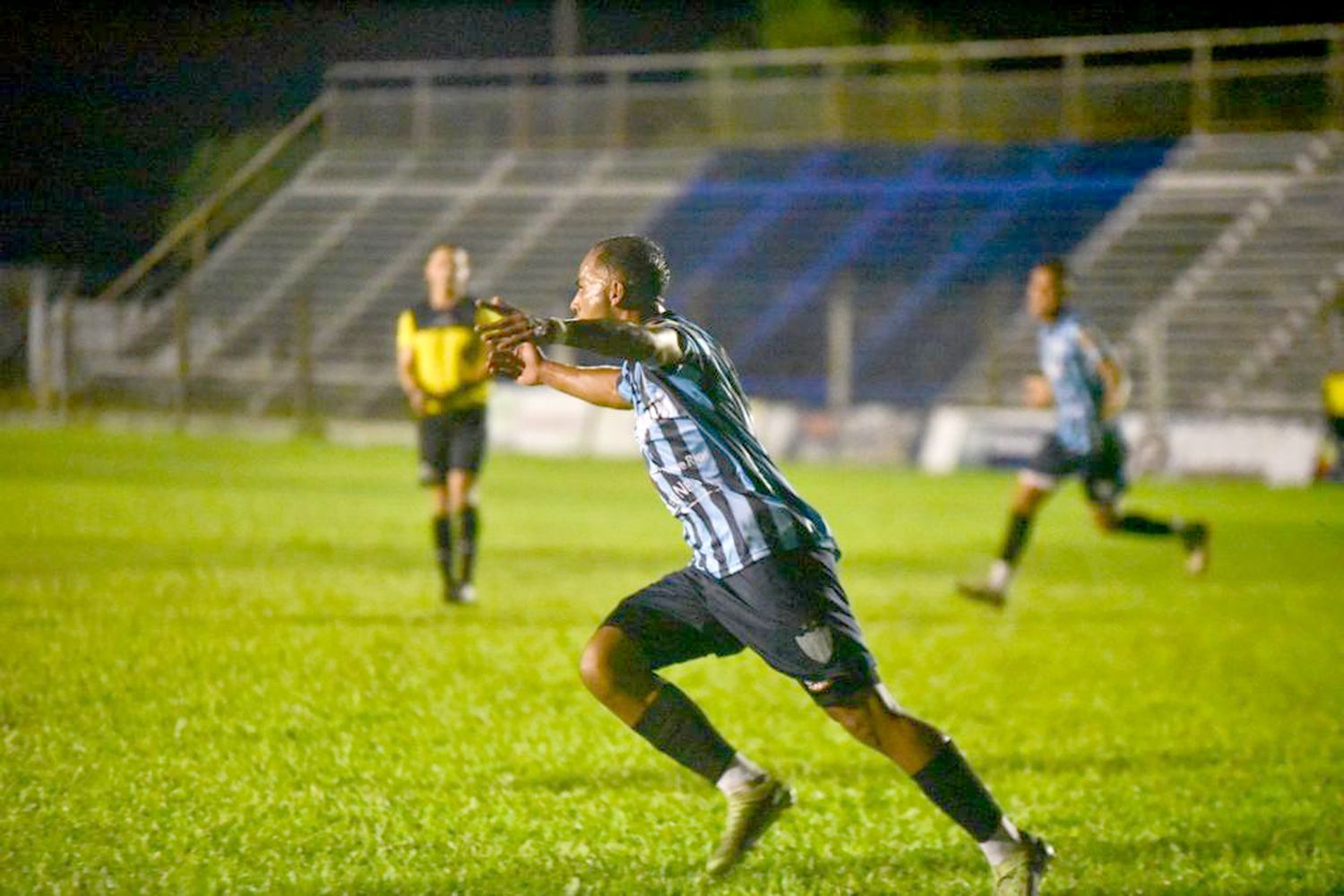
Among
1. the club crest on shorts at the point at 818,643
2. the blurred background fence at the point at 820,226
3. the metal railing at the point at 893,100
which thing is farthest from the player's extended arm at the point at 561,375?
the metal railing at the point at 893,100

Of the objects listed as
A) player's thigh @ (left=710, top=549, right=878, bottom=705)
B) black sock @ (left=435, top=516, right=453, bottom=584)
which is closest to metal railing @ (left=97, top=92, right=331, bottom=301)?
black sock @ (left=435, top=516, right=453, bottom=584)

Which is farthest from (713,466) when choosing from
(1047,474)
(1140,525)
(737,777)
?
(1140,525)

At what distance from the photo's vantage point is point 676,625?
5.24 meters

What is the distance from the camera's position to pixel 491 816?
6047 mm

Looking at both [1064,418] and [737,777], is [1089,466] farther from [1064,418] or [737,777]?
[737,777]

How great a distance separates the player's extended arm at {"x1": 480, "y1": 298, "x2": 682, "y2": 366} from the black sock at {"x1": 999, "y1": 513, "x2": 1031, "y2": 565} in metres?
7.81

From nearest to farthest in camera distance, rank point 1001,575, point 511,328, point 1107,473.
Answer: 1. point 511,328
2. point 1001,575
3. point 1107,473

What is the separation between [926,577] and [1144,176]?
22.7m

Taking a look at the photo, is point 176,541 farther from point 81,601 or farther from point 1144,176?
point 1144,176

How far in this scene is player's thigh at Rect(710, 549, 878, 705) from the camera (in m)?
4.88

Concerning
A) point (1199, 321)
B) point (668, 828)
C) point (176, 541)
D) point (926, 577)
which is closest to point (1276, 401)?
point (1199, 321)

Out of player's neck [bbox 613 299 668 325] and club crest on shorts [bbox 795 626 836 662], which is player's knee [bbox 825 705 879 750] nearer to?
club crest on shorts [bbox 795 626 836 662]

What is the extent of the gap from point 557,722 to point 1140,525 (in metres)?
6.65

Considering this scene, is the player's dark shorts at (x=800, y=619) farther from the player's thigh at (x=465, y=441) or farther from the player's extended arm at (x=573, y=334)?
the player's thigh at (x=465, y=441)
